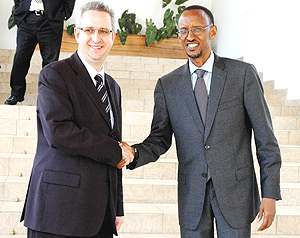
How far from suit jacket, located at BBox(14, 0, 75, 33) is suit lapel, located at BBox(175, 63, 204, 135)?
302 cm

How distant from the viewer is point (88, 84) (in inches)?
77.2

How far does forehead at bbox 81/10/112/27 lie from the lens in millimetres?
1975

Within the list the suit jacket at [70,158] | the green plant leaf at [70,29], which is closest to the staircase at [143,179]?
the suit jacket at [70,158]

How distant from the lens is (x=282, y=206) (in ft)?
13.6

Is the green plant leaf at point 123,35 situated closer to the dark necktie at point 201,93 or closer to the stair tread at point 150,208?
the stair tread at point 150,208

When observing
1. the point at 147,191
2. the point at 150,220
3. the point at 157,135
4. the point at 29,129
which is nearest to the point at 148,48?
the point at 29,129

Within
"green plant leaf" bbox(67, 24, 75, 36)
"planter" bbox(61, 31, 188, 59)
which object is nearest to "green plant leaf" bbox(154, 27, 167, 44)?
"planter" bbox(61, 31, 188, 59)

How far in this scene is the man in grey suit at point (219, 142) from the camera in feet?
6.91

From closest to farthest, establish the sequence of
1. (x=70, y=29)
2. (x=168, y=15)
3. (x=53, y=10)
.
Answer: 1. (x=53, y=10)
2. (x=70, y=29)
3. (x=168, y=15)

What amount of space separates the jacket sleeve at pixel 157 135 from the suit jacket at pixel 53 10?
9.65ft

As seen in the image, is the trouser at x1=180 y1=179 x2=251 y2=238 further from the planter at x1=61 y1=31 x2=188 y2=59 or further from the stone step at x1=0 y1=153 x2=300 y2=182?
the planter at x1=61 y1=31 x2=188 y2=59

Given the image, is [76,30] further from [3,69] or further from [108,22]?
[3,69]

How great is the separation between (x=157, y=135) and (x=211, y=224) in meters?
0.47

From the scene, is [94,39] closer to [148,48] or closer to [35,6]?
[35,6]
